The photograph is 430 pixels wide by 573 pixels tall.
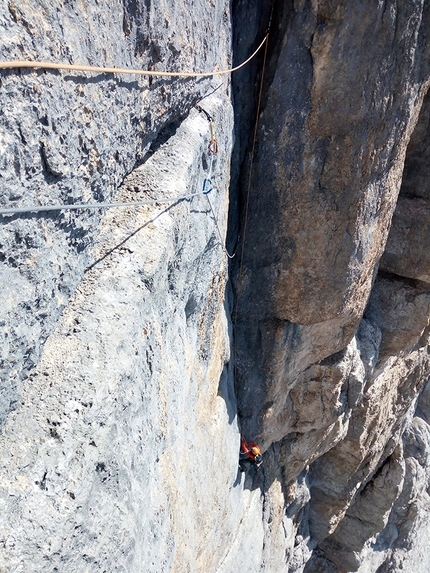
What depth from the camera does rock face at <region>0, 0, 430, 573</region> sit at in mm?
1588

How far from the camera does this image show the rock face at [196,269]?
1588 mm

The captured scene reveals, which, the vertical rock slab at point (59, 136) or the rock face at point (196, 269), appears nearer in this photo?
the vertical rock slab at point (59, 136)

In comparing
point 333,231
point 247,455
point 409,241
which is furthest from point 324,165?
point 247,455

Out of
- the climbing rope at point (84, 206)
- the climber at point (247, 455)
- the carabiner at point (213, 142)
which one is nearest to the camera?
the climbing rope at point (84, 206)

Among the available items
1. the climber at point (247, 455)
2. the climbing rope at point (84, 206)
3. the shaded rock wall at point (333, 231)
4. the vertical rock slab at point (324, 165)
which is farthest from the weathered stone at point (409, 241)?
the climbing rope at point (84, 206)

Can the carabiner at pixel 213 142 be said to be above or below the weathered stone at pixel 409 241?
above

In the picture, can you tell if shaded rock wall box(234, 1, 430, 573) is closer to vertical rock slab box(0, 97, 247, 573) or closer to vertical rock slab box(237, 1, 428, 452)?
vertical rock slab box(237, 1, 428, 452)

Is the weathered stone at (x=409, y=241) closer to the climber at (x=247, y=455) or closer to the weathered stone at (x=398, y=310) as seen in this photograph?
the weathered stone at (x=398, y=310)

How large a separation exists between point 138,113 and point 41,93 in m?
0.77

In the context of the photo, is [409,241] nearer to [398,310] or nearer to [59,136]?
[398,310]

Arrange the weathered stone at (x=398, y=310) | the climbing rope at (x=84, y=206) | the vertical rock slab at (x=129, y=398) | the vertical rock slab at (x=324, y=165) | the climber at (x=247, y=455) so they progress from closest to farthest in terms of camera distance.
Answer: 1. the climbing rope at (x=84, y=206)
2. the vertical rock slab at (x=129, y=398)
3. the vertical rock slab at (x=324, y=165)
4. the climber at (x=247, y=455)
5. the weathered stone at (x=398, y=310)

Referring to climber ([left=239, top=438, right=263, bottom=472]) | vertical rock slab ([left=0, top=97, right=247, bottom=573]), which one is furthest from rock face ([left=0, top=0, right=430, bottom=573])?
climber ([left=239, top=438, right=263, bottom=472])

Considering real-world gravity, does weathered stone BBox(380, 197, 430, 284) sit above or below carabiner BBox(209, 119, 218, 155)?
below


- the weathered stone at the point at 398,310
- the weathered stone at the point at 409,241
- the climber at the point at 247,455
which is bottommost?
the climber at the point at 247,455
